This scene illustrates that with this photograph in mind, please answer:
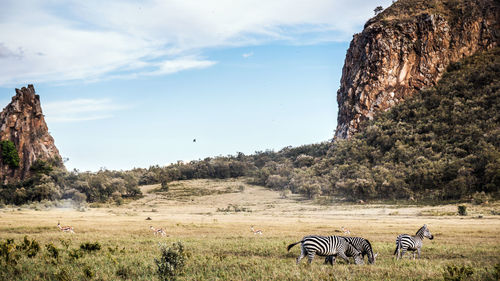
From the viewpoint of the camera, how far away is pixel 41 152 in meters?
87.5

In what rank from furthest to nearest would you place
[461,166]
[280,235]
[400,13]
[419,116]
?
[400,13], [419,116], [461,166], [280,235]

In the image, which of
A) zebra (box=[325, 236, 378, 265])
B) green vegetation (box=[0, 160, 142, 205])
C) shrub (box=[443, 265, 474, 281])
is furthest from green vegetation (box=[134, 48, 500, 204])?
shrub (box=[443, 265, 474, 281])

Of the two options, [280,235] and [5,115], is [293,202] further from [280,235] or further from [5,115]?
[5,115]

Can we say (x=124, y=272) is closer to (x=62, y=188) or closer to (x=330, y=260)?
(x=330, y=260)

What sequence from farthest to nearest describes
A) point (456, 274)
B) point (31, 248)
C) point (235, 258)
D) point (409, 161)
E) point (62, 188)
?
1. point (62, 188)
2. point (409, 161)
3. point (31, 248)
4. point (235, 258)
5. point (456, 274)

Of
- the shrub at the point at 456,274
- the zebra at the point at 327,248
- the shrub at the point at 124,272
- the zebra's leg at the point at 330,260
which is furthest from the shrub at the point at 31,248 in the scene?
the shrub at the point at 456,274

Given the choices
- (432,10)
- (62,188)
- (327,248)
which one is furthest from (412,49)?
(327,248)

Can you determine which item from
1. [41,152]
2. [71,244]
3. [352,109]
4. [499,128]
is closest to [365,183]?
[499,128]

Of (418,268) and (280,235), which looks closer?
(418,268)

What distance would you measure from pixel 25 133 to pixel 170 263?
276ft

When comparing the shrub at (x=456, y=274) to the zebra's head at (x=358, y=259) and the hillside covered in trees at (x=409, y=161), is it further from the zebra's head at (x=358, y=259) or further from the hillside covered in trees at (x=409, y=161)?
the hillside covered in trees at (x=409, y=161)

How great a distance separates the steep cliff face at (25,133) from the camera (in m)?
82.7

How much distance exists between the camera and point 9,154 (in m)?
81.3

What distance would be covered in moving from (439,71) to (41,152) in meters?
84.9
